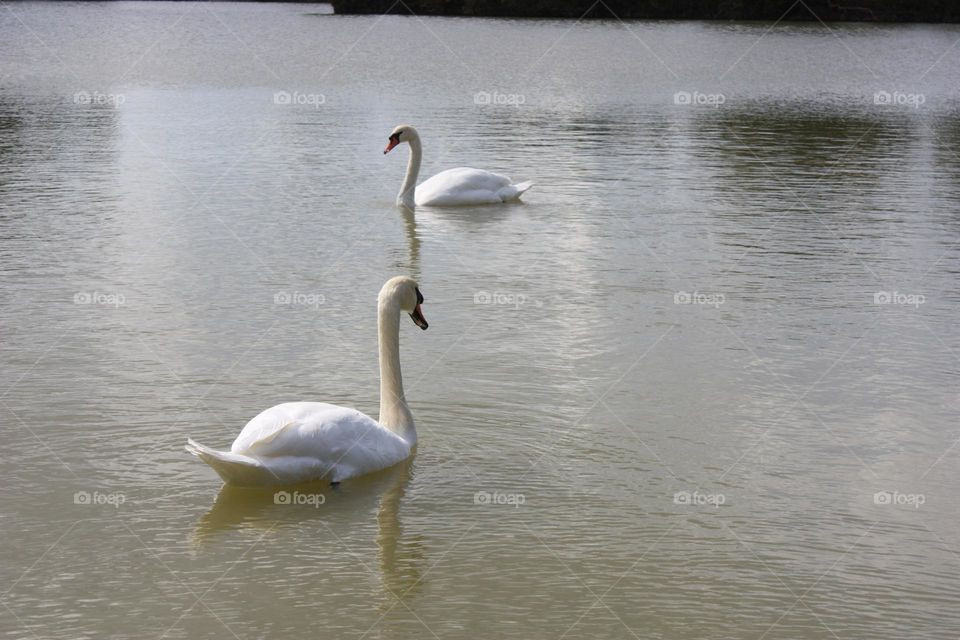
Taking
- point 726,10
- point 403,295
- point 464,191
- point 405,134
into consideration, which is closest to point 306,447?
point 403,295

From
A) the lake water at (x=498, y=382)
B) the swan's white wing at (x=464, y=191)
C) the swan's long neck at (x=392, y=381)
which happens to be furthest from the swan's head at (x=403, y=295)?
the swan's white wing at (x=464, y=191)

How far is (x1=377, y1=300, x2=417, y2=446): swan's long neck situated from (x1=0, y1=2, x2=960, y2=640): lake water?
0.64 feet

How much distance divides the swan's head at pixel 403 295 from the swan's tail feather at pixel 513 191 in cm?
719

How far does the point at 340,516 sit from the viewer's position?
620cm

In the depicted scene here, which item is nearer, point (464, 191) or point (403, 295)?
point (403, 295)

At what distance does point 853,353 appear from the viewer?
28.9 feet

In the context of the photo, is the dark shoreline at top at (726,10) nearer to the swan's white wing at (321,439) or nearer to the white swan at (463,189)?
the white swan at (463,189)

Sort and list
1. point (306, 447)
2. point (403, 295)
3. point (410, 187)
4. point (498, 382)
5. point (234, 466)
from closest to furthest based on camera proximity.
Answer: point (234, 466)
point (306, 447)
point (403, 295)
point (498, 382)
point (410, 187)

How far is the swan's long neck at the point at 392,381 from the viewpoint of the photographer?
6926 millimetres

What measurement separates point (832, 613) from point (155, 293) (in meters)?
6.15

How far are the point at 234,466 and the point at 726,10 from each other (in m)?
55.2

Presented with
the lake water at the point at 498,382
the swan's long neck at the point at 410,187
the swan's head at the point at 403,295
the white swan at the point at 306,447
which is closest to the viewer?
the lake water at the point at 498,382

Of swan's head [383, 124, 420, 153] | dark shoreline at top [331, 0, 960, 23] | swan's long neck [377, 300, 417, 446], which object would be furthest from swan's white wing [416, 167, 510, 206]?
dark shoreline at top [331, 0, 960, 23]

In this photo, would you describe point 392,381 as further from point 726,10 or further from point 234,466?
point 726,10
